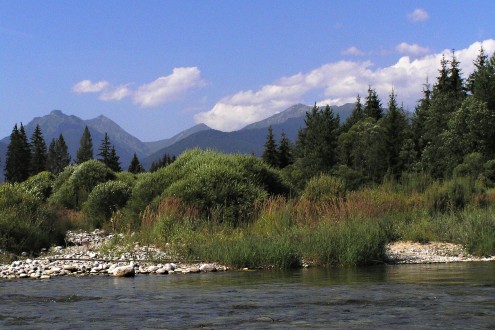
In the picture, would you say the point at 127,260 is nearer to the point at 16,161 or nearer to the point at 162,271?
the point at 162,271

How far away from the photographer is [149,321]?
332 inches

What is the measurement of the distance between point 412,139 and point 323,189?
4408 cm

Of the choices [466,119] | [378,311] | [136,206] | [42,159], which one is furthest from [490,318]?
[42,159]

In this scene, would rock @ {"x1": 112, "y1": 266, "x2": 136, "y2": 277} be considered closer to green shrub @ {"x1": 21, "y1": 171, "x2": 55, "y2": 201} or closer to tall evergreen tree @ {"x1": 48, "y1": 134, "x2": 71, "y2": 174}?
green shrub @ {"x1": 21, "y1": 171, "x2": 55, "y2": 201}

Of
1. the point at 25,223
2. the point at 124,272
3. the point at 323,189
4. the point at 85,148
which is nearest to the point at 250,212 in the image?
the point at 323,189

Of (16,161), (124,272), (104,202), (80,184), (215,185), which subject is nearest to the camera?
(124,272)

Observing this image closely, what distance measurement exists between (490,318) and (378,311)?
Result: 5.00ft

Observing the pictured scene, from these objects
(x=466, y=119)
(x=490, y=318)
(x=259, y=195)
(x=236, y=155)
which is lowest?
(x=490, y=318)

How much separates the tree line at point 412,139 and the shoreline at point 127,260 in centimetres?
3088

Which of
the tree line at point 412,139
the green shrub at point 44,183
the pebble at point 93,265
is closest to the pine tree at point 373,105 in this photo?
the tree line at point 412,139

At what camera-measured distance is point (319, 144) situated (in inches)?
3002

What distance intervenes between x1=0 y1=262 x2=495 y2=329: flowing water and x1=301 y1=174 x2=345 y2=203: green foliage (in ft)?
34.3

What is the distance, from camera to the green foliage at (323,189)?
81.8 feet

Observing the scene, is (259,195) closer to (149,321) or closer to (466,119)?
(149,321)
